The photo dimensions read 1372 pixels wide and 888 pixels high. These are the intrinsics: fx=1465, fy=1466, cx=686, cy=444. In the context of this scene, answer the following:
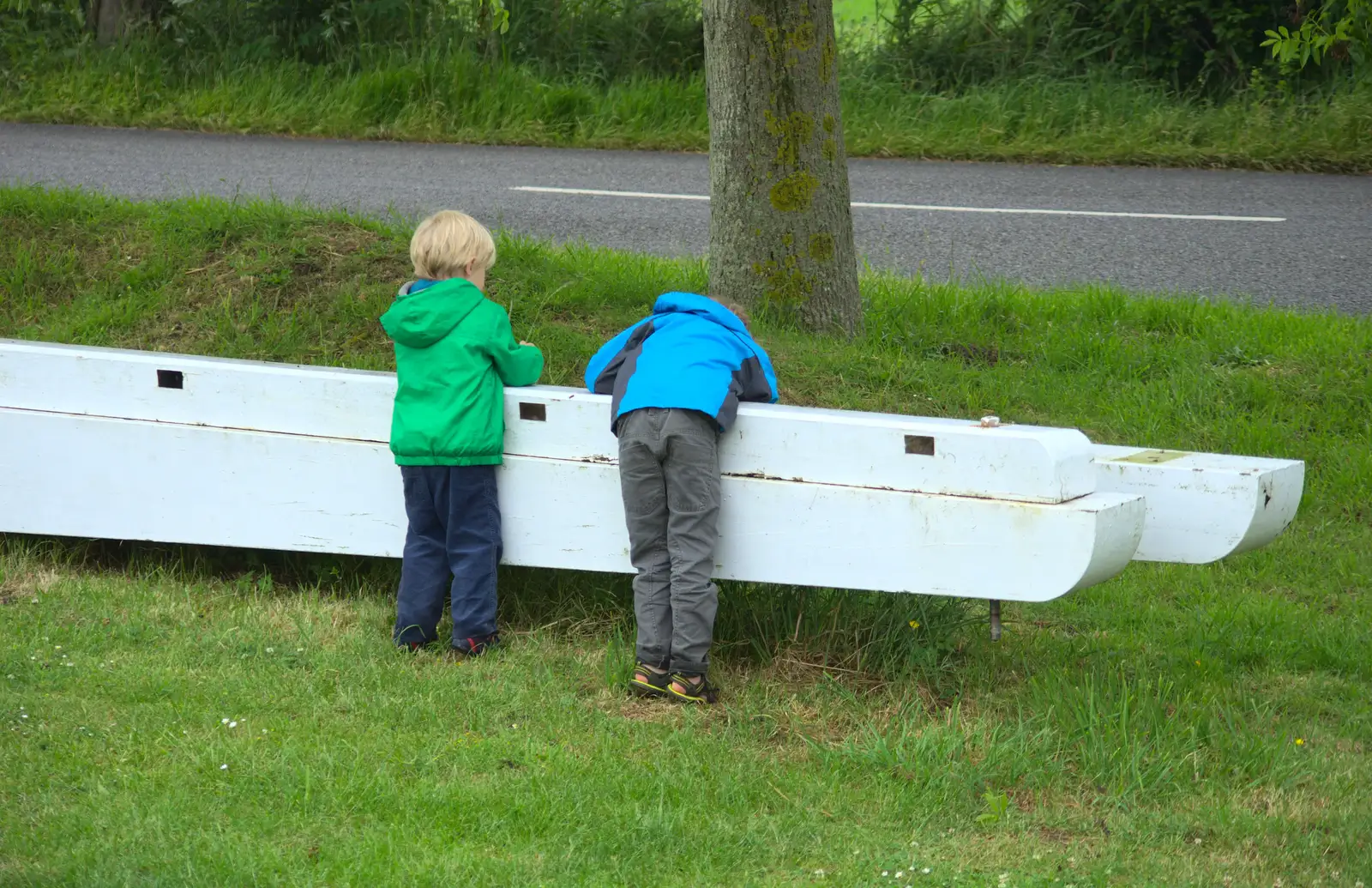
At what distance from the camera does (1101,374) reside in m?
6.04

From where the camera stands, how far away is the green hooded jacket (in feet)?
13.3

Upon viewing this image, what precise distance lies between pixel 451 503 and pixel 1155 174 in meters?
7.96

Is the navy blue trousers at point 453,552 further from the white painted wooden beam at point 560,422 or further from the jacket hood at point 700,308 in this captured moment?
the jacket hood at point 700,308

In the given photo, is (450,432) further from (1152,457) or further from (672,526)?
(1152,457)

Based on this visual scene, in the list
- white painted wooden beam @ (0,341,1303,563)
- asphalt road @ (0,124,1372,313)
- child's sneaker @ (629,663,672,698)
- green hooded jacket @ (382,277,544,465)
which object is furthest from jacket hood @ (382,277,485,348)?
asphalt road @ (0,124,1372,313)

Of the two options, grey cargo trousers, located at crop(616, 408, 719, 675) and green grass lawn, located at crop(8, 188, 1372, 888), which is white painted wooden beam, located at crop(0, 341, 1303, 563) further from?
green grass lawn, located at crop(8, 188, 1372, 888)

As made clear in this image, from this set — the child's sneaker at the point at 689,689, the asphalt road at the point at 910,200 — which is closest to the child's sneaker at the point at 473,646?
the child's sneaker at the point at 689,689

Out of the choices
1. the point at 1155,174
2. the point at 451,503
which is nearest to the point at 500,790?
the point at 451,503

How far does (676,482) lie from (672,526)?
12 cm

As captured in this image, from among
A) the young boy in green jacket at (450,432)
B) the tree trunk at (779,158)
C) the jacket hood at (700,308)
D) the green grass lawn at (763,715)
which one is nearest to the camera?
the green grass lawn at (763,715)

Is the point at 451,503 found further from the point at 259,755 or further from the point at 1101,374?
the point at 1101,374

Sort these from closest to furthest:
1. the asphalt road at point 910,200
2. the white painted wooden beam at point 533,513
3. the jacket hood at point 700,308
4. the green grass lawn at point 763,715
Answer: the green grass lawn at point 763,715 → the white painted wooden beam at point 533,513 → the jacket hood at point 700,308 → the asphalt road at point 910,200

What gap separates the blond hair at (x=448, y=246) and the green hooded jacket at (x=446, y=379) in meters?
0.07

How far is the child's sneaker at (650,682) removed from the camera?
12.4 ft
